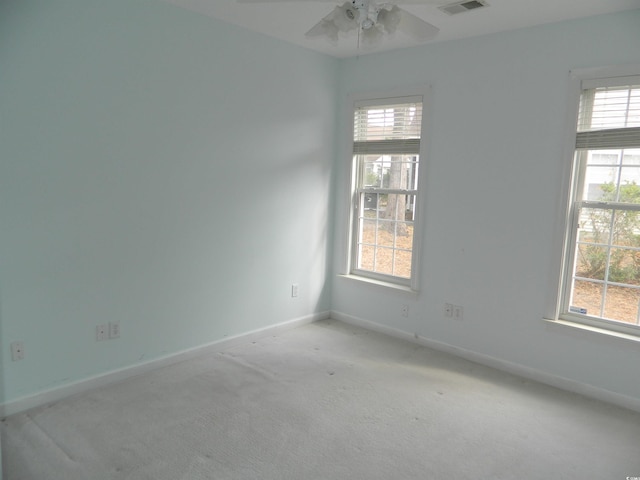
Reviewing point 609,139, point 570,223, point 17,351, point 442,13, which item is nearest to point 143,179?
point 17,351

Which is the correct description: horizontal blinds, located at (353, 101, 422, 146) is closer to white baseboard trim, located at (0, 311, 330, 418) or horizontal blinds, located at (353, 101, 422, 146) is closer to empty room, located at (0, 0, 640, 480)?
empty room, located at (0, 0, 640, 480)

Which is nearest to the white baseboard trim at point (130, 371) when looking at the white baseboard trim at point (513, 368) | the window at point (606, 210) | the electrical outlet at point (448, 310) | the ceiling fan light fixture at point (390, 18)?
the white baseboard trim at point (513, 368)

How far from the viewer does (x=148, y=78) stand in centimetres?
303

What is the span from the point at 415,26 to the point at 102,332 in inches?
100

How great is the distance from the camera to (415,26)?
2.14m

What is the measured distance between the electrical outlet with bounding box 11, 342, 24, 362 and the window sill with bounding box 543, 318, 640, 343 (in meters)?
3.30

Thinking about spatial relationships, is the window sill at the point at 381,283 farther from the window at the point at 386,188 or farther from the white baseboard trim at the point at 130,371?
the white baseboard trim at the point at 130,371

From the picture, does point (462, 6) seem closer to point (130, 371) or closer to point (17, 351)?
point (130, 371)

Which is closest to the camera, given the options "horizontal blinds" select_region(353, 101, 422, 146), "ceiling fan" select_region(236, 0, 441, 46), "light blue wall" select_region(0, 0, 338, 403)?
"ceiling fan" select_region(236, 0, 441, 46)

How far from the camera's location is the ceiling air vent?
2783 millimetres

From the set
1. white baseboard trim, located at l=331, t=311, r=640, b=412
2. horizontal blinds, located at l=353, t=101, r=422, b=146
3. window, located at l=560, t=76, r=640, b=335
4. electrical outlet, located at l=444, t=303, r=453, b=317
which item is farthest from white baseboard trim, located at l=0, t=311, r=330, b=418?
window, located at l=560, t=76, r=640, b=335

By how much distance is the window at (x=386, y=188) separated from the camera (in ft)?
12.9

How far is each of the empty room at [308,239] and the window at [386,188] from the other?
0.09ft

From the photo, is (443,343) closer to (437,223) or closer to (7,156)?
(437,223)
